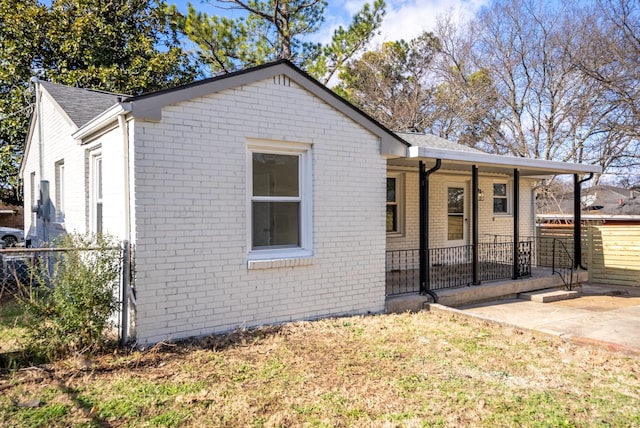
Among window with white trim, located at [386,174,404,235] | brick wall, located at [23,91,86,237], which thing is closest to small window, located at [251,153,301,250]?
brick wall, located at [23,91,86,237]

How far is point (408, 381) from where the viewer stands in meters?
4.45

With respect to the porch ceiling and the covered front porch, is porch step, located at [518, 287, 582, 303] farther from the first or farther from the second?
the porch ceiling

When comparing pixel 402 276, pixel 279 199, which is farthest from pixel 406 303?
pixel 279 199

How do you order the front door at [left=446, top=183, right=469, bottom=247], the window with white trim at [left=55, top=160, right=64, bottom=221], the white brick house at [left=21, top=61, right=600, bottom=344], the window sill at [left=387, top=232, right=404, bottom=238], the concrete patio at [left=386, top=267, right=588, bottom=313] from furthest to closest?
the front door at [left=446, top=183, right=469, bottom=247], the window sill at [left=387, top=232, right=404, bottom=238], the window with white trim at [left=55, top=160, right=64, bottom=221], the concrete patio at [left=386, top=267, right=588, bottom=313], the white brick house at [left=21, top=61, right=600, bottom=344]

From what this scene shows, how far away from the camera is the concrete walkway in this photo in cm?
607

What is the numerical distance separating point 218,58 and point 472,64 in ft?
Answer: 42.5

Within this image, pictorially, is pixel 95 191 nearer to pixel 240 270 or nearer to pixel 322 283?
pixel 240 270

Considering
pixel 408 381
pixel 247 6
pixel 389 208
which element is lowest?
pixel 408 381

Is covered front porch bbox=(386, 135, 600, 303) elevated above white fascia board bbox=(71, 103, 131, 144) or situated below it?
below

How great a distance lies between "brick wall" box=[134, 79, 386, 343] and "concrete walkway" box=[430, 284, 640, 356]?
2.05 metres

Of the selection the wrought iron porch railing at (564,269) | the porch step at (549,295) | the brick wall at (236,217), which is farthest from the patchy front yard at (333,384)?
the wrought iron porch railing at (564,269)

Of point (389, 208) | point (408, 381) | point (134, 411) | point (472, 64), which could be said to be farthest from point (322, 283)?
point (472, 64)

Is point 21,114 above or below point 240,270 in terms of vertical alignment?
above

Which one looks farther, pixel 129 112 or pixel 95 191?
pixel 95 191
